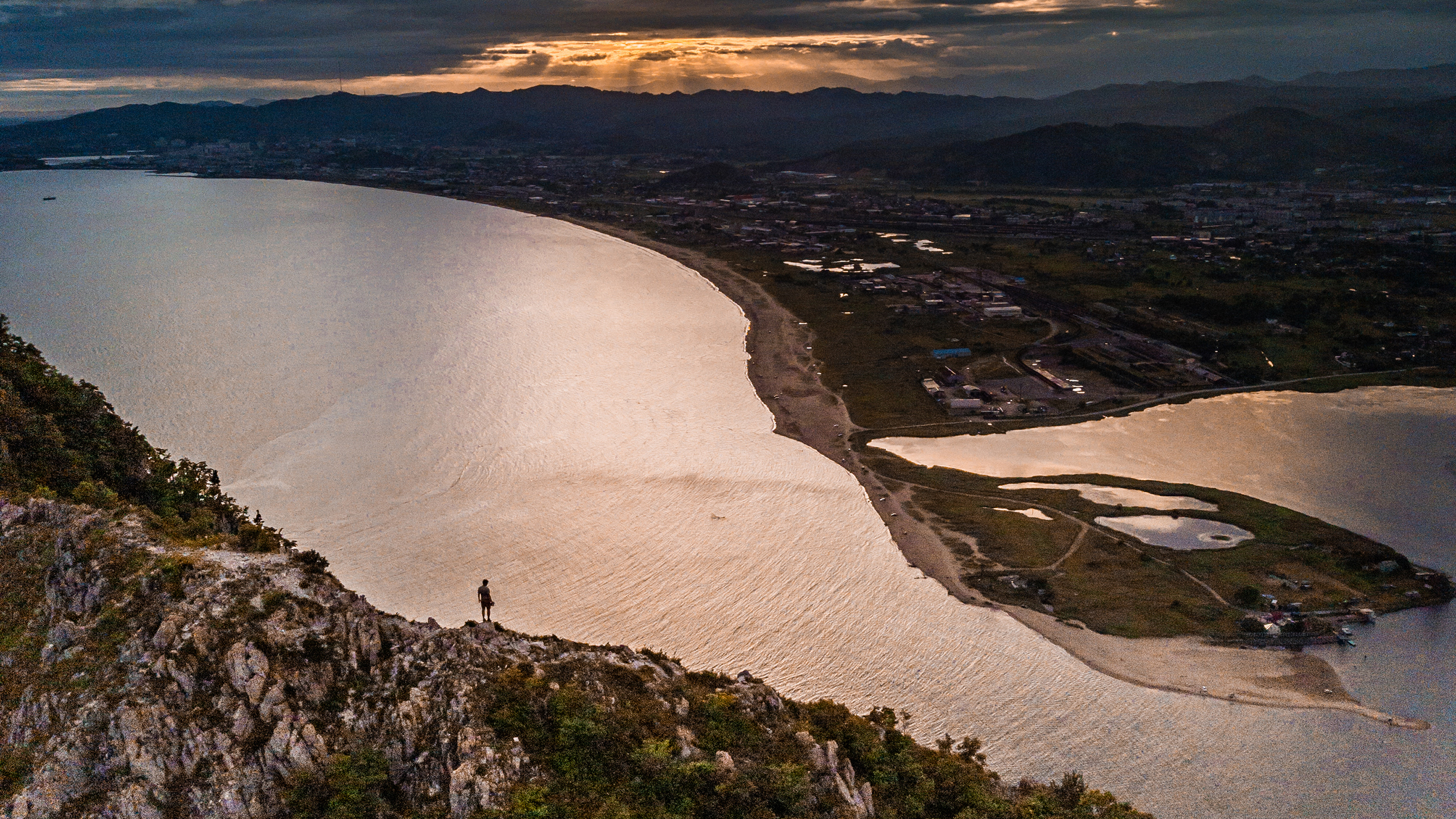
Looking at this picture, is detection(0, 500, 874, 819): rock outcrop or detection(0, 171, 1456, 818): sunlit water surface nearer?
detection(0, 500, 874, 819): rock outcrop

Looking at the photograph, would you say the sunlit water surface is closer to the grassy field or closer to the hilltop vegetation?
the grassy field

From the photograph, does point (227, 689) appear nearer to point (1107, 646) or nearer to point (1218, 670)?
point (1107, 646)

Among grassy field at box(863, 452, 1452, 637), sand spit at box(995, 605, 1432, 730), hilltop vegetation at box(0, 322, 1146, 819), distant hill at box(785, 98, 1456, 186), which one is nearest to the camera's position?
hilltop vegetation at box(0, 322, 1146, 819)

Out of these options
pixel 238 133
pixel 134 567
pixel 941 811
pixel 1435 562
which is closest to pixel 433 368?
pixel 134 567

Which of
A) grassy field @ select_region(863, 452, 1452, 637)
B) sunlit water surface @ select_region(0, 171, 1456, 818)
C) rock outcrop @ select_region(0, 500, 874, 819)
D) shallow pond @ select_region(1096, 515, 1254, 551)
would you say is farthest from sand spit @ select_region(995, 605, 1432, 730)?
rock outcrop @ select_region(0, 500, 874, 819)

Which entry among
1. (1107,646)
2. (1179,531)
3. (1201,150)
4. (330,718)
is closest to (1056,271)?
(1179,531)

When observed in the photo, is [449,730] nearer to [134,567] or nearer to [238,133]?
[134,567]
